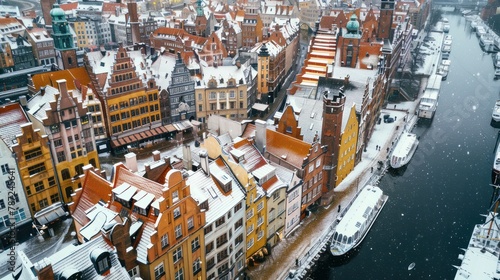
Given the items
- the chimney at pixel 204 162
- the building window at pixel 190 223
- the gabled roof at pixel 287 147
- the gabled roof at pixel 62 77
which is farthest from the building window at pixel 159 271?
the gabled roof at pixel 62 77

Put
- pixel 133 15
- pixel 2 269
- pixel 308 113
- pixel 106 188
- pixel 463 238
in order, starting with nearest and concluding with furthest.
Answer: pixel 106 188 < pixel 2 269 < pixel 463 238 < pixel 308 113 < pixel 133 15

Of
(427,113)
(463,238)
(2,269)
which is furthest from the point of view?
(427,113)

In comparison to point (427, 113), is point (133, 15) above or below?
above

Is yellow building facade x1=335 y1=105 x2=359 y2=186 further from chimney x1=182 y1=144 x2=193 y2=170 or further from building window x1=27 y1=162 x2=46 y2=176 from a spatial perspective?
building window x1=27 y1=162 x2=46 y2=176

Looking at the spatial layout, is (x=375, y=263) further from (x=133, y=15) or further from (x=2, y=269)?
(x=133, y=15)

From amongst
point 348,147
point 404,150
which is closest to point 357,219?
point 348,147

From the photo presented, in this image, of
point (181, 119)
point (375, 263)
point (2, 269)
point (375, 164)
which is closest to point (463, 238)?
point (375, 263)
